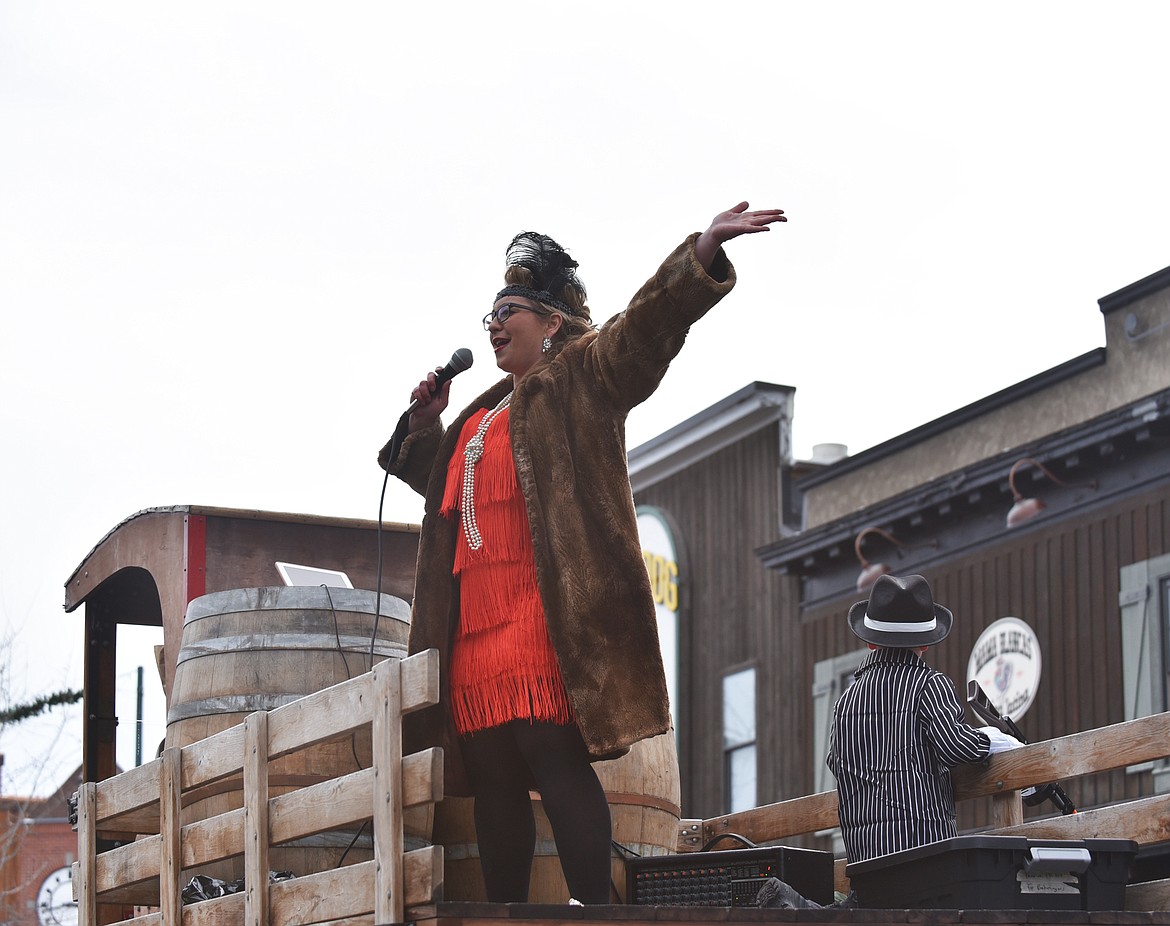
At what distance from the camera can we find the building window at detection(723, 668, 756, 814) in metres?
21.8

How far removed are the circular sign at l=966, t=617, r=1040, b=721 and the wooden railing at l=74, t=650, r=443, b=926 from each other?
12048mm

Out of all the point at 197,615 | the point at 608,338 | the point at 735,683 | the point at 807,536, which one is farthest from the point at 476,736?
the point at 735,683

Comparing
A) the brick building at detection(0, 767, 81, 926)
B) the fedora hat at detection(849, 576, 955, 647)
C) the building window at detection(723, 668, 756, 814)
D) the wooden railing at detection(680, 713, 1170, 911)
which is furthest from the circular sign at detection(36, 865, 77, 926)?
the wooden railing at detection(680, 713, 1170, 911)

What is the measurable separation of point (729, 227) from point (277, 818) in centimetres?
216

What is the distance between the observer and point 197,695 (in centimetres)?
652

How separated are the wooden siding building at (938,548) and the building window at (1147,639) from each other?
0.06 feet

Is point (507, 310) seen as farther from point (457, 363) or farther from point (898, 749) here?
point (898, 749)

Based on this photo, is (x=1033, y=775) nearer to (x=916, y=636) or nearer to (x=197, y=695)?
(x=916, y=636)

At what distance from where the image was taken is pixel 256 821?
5.44 meters

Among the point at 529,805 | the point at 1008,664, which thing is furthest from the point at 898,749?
the point at 1008,664

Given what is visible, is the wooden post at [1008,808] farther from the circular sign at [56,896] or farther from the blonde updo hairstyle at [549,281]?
the circular sign at [56,896]

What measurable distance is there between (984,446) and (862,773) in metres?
13.1

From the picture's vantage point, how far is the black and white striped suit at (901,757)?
227 inches

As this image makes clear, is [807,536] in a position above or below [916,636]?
above
